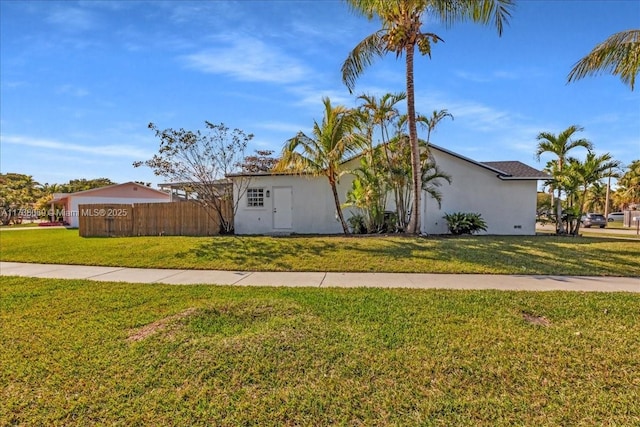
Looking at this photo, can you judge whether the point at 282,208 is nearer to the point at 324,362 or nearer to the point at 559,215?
the point at 559,215

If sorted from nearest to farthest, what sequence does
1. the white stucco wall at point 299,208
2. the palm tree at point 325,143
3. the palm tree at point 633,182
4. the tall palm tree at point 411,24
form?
the tall palm tree at point 411,24 → the palm tree at point 325,143 → the white stucco wall at point 299,208 → the palm tree at point 633,182

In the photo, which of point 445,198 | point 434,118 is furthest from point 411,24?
point 445,198

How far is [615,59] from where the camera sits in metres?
8.86

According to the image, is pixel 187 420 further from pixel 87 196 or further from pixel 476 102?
pixel 87 196

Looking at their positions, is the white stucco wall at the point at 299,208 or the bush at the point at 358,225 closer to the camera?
the bush at the point at 358,225

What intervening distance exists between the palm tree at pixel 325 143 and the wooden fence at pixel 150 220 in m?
5.41

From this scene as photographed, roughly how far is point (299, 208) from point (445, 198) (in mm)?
6762

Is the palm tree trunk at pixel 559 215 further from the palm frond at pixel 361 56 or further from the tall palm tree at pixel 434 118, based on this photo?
the palm frond at pixel 361 56

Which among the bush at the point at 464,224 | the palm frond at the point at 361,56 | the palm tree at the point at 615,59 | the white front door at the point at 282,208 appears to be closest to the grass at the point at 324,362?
the palm tree at the point at 615,59

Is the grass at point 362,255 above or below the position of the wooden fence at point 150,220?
below

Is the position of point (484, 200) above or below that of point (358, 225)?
above

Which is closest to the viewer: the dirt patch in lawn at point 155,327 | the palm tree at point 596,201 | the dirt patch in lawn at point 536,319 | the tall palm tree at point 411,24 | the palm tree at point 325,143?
the dirt patch in lawn at point 155,327

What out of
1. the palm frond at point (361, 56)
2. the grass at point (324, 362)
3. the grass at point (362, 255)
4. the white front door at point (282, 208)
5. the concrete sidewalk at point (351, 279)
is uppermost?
the palm frond at point (361, 56)

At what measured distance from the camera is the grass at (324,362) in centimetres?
284
